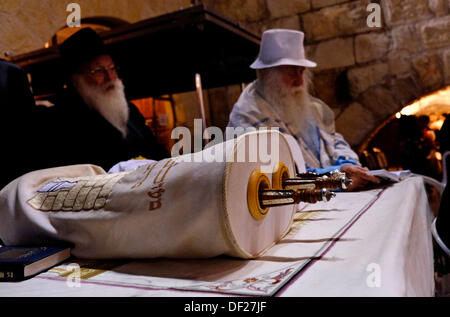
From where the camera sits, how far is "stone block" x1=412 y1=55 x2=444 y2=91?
163 inches

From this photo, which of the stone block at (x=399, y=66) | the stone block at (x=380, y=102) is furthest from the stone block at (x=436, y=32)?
the stone block at (x=380, y=102)

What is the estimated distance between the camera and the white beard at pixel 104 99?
2488 millimetres

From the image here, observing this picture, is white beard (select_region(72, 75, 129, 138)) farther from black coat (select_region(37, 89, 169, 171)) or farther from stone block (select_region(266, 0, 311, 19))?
stone block (select_region(266, 0, 311, 19))

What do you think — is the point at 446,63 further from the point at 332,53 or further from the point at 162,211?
the point at 162,211

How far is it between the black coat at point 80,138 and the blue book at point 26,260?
3.88ft

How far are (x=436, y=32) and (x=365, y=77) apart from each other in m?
0.85

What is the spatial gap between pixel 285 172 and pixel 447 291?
110 cm

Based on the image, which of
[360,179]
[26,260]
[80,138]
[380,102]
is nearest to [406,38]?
[380,102]

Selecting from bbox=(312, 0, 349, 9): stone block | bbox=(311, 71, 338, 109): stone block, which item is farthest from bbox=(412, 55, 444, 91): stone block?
bbox=(312, 0, 349, 9): stone block

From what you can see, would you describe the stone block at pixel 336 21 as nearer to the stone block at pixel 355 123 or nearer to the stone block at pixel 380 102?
the stone block at pixel 380 102

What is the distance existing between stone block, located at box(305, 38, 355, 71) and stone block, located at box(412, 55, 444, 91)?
72 centimetres

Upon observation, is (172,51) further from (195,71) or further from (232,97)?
(232,97)

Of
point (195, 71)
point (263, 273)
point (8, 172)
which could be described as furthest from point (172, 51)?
point (263, 273)

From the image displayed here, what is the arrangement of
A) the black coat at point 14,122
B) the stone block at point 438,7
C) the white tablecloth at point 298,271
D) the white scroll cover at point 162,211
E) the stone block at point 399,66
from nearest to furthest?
the white tablecloth at point 298,271
the white scroll cover at point 162,211
the black coat at point 14,122
the stone block at point 438,7
the stone block at point 399,66
